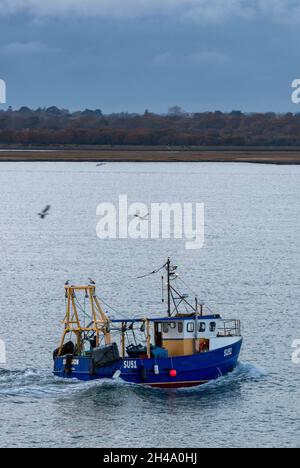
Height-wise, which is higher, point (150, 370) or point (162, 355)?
point (162, 355)

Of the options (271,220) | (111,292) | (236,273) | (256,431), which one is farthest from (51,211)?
(256,431)

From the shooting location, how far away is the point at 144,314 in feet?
226

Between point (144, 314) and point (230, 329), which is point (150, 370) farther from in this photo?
point (144, 314)

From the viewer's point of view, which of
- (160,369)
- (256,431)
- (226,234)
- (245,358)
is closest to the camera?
(256,431)

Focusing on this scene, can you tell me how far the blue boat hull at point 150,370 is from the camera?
54156 millimetres

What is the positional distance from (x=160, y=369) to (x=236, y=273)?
35.5m

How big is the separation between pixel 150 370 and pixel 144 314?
14.8m

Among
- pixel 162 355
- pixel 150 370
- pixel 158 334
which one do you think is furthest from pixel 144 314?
pixel 150 370

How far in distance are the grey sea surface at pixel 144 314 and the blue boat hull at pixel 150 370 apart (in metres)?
0.52

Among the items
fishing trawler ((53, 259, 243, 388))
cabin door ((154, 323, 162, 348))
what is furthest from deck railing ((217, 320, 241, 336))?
cabin door ((154, 323, 162, 348))

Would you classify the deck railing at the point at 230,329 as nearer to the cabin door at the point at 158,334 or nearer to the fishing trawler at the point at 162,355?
the fishing trawler at the point at 162,355

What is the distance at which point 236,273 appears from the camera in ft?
292

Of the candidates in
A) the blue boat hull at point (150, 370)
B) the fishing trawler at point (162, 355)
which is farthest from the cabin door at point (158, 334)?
the blue boat hull at point (150, 370)

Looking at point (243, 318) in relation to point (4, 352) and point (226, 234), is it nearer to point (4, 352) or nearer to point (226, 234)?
point (4, 352)
